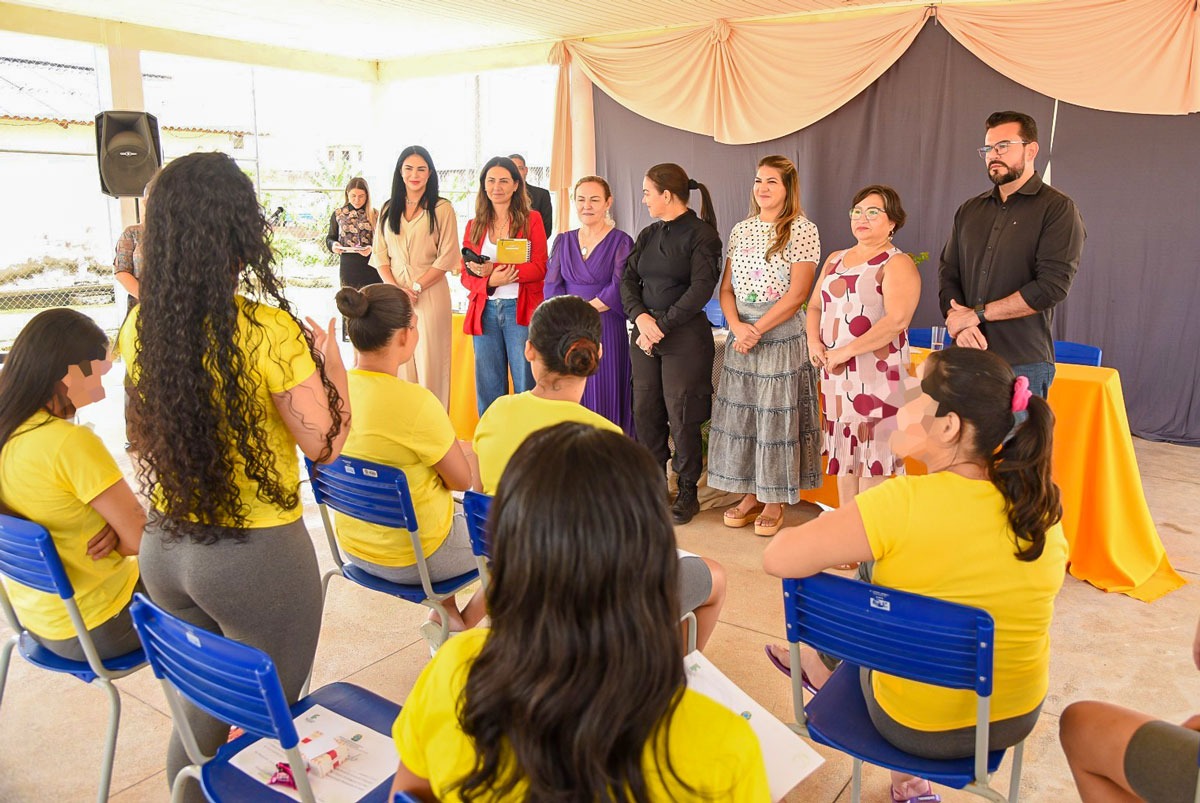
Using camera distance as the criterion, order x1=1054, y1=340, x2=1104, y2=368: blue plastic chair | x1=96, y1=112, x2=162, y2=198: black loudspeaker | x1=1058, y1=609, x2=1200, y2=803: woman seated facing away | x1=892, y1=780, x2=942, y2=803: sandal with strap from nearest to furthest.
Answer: x1=1058, y1=609, x2=1200, y2=803: woman seated facing away
x1=892, y1=780, x2=942, y2=803: sandal with strap
x1=1054, y1=340, x2=1104, y2=368: blue plastic chair
x1=96, y1=112, x2=162, y2=198: black loudspeaker

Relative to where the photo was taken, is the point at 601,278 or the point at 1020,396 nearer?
the point at 1020,396

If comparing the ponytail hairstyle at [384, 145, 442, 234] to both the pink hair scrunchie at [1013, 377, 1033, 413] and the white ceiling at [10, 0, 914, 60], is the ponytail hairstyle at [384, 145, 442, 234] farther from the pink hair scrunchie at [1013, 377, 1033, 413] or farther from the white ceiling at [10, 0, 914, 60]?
the pink hair scrunchie at [1013, 377, 1033, 413]

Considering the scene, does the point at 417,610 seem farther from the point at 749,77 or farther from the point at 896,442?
the point at 749,77

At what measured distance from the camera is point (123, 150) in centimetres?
548

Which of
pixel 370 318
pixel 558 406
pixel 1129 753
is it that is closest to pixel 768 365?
pixel 558 406

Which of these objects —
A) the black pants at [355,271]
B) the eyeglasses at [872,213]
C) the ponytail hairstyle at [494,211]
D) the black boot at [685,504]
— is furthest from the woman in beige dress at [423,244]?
the eyeglasses at [872,213]

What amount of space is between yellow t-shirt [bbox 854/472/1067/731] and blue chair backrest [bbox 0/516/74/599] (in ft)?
5.23

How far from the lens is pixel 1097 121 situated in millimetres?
5223

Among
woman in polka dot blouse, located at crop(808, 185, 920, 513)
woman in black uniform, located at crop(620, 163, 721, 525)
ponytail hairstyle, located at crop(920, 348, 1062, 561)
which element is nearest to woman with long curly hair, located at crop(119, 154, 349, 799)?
ponytail hairstyle, located at crop(920, 348, 1062, 561)

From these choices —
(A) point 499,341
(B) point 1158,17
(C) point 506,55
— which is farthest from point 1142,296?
(C) point 506,55

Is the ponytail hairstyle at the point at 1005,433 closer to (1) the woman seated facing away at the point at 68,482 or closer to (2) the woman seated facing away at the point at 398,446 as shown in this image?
(2) the woman seated facing away at the point at 398,446

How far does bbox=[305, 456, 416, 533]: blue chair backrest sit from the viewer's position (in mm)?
2158

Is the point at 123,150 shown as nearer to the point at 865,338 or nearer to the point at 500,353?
the point at 500,353

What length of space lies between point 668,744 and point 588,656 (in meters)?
0.14
